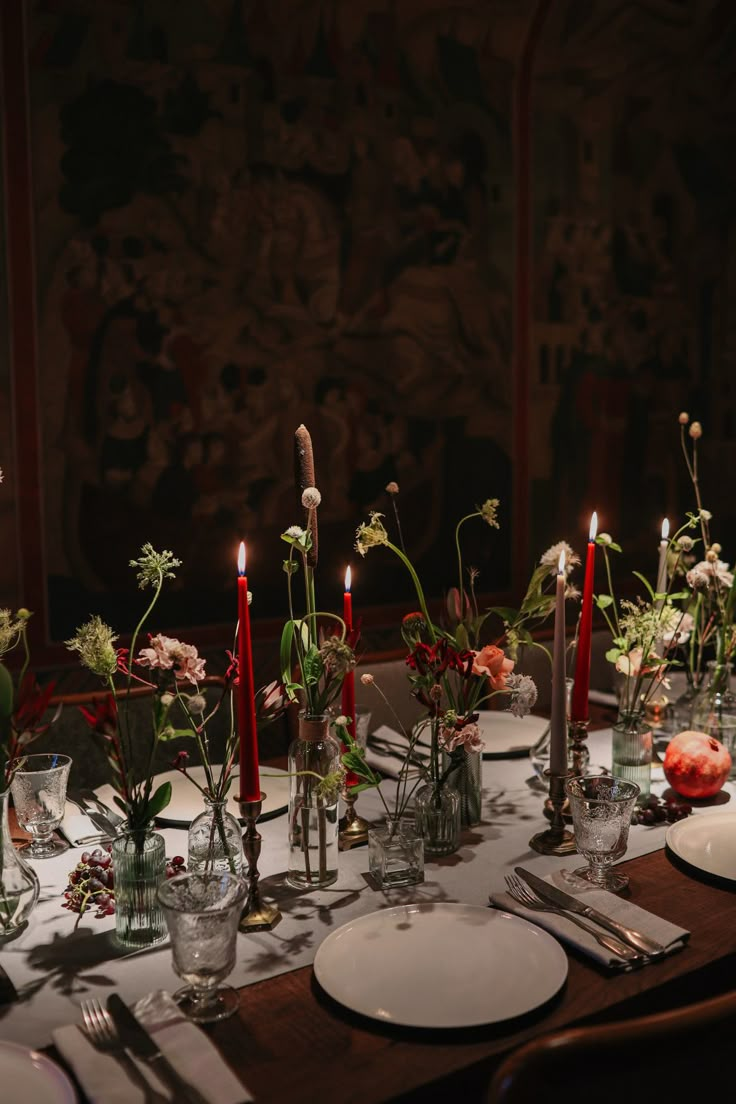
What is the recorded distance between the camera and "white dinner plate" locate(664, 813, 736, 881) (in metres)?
1.57

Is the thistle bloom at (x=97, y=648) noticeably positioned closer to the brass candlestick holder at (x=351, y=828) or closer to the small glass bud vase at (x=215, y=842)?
the small glass bud vase at (x=215, y=842)

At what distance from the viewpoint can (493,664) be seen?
165cm

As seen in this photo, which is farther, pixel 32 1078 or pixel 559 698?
pixel 559 698

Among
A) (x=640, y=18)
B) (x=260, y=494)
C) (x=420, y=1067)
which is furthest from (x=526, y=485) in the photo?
(x=420, y=1067)

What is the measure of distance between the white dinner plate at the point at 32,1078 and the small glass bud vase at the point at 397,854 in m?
0.57

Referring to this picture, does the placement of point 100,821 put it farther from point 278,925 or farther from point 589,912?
point 589,912

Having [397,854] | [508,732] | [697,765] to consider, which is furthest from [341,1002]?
[508,732]

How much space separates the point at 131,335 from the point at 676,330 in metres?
2.88

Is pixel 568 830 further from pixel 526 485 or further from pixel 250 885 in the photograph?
pixel 526 485

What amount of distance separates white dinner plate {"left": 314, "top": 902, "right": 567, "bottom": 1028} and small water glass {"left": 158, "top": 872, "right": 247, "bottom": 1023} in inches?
4.7

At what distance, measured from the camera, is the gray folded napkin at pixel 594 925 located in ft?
4.25

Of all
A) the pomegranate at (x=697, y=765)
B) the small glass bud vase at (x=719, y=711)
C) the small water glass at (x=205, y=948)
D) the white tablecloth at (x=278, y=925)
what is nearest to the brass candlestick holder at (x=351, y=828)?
the white tablecloth at (x=278, y=925)

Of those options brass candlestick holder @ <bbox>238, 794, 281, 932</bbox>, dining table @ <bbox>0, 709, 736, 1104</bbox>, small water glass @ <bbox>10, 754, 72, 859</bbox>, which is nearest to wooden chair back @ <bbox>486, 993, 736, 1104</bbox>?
dining table @ <bbox>0, 709, 736, 1104</bbox>

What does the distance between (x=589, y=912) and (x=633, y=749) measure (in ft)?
1.78
